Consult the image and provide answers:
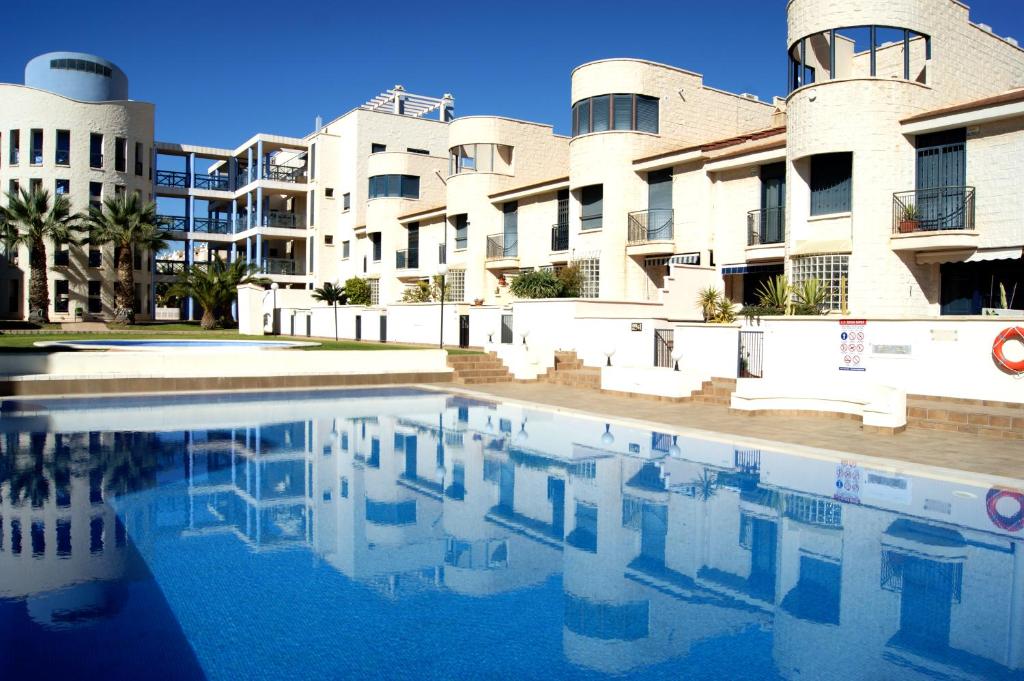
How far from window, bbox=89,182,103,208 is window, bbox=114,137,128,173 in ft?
6.15

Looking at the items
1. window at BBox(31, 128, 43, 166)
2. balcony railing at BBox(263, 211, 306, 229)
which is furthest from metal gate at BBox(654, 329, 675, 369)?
window at BBox(31, 128, 43, 166)

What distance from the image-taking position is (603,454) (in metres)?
12.7

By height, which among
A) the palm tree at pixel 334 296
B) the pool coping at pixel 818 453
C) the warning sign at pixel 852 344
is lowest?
the pool coping at pixel 818 453

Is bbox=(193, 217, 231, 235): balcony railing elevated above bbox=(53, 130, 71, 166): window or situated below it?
below

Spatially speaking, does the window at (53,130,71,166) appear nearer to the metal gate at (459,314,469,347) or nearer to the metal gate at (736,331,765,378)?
the metal gate at (459,314,469,347)

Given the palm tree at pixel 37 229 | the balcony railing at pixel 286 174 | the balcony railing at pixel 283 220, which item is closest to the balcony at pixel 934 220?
the balcony railing at pixel 283 220


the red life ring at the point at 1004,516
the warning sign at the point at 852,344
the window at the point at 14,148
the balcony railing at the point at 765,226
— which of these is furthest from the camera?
the window at the point at 14,148

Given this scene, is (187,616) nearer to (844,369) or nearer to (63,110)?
(844,369)

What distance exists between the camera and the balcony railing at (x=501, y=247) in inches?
1456

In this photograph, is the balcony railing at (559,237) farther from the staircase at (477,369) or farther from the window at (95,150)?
the window at (95,150)

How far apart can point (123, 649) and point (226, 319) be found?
46.1 metres

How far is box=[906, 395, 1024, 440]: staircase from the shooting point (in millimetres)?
13703

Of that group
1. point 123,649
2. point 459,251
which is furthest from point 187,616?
point 459,251

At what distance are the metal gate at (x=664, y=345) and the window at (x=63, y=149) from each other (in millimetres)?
47348
